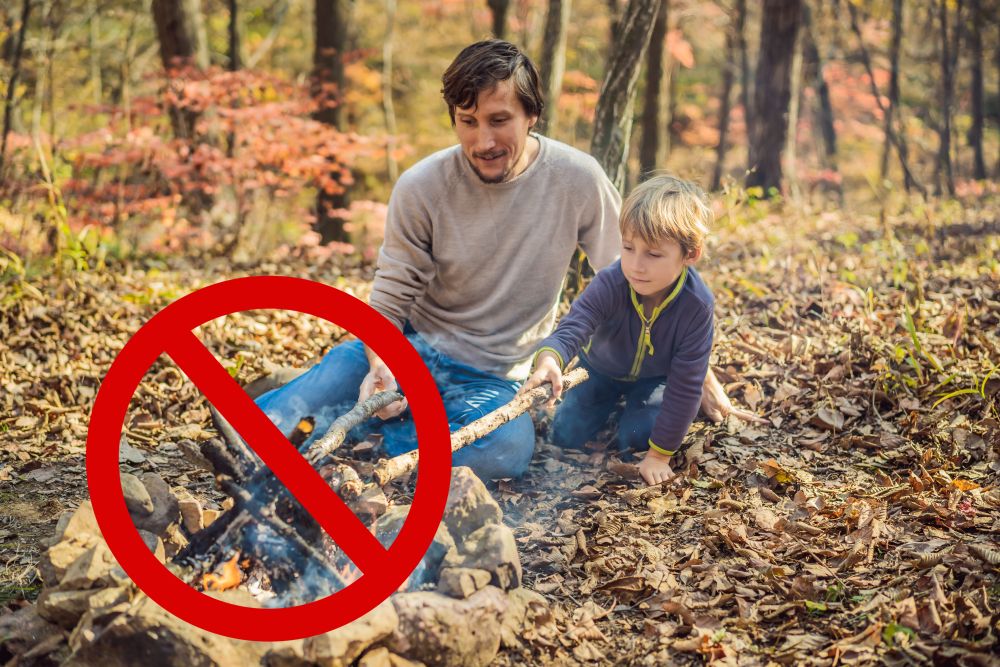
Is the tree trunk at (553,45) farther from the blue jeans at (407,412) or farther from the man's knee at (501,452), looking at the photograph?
the man's knee at (501,452)

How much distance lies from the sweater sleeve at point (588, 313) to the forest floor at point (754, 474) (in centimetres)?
64

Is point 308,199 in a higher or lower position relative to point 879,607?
higher

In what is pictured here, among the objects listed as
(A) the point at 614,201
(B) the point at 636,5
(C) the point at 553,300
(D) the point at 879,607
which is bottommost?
(D) the point at 879,607

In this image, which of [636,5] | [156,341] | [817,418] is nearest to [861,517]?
[817,418]

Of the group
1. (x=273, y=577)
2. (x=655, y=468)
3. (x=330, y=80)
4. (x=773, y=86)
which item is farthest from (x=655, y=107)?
(x=273, y=577)

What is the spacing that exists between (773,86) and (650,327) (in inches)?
286

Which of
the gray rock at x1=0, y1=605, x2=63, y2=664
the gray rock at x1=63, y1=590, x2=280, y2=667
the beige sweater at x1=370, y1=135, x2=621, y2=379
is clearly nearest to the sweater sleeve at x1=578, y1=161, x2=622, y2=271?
the beige sweater at x1=370, y1=135, x2=621, y2=379

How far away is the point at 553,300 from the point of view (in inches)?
143

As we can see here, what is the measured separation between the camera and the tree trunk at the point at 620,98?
4.96m

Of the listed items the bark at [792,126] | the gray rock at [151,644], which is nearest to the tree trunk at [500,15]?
the bark at [792,126]

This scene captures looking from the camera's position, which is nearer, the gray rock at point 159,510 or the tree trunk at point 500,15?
the gray rock at point 159,510

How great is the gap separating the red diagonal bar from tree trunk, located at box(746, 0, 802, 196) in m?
8.45

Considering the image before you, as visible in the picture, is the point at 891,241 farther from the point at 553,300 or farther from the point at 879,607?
the point at 879,607

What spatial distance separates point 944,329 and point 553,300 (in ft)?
7.31
